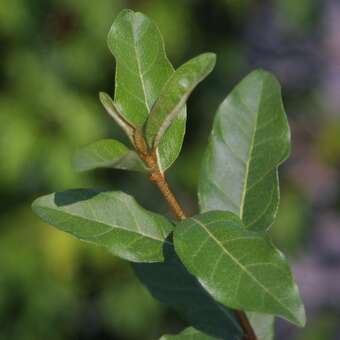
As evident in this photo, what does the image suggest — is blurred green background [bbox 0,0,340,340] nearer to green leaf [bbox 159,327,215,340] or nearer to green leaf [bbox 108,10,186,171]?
green leaf [bbox 159,327,215,340]

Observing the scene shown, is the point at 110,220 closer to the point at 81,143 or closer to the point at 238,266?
the point at 238,266

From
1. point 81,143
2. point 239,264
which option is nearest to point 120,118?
point 239,264

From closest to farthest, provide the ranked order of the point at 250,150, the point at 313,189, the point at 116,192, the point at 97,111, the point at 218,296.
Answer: the point at 218,296 → the point at 116,192 → the point at 250,150 → the point at 97,111 → the point at 313,189

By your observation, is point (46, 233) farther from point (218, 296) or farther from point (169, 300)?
point (218, 296)

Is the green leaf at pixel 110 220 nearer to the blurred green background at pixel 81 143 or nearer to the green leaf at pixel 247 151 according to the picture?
the green leaf at pixel 247 151

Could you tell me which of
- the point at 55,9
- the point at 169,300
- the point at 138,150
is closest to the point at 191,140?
the point at 55,9

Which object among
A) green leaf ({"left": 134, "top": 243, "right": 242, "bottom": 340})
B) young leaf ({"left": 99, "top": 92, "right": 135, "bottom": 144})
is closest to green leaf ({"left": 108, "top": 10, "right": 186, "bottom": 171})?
young leaf ({"left": 99, "top": 92, "right": 135, "bottom": 144})
